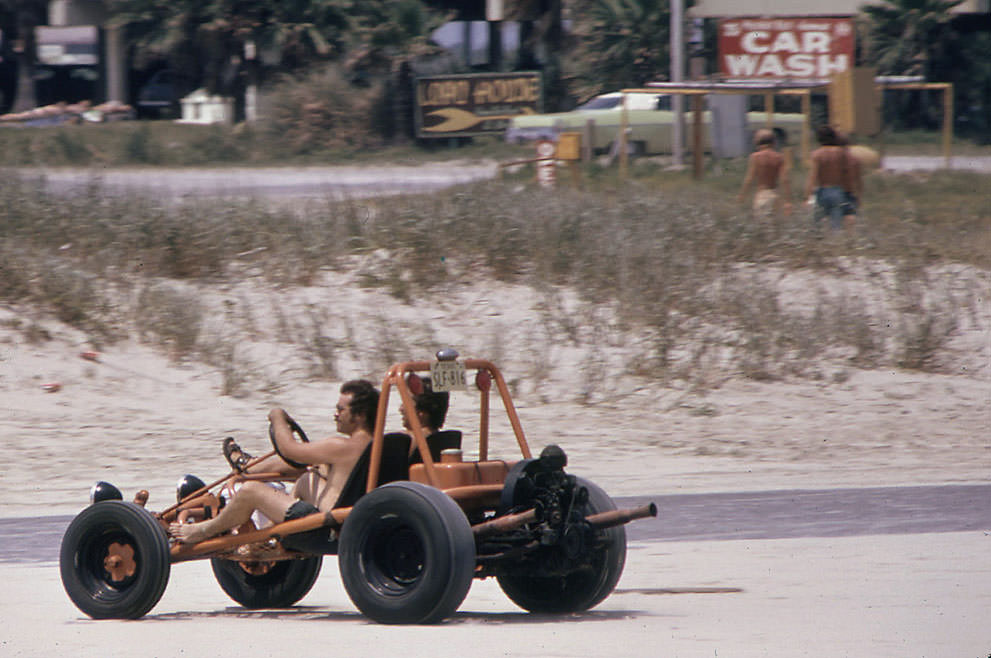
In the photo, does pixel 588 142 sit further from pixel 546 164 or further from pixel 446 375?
pixel 446 375

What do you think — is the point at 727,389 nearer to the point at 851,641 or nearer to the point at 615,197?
the point at 615,197

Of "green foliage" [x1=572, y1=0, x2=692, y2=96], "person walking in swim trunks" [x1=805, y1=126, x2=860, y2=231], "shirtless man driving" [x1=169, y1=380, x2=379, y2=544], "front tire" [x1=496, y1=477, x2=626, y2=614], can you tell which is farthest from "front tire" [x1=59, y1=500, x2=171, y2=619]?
"green foliage" [x1=572, y1=0, x2=692, y2=96]

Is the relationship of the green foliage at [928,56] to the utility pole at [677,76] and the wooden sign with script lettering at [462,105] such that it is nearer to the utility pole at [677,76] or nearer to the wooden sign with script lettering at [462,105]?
the wooden sign with script lettering at [462,105]

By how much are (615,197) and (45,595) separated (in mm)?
13524

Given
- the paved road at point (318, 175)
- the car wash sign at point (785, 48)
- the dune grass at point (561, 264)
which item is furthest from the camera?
the car wash sign at point (785, 48)

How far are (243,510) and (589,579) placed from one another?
1.55 metres

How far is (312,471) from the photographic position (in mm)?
7141

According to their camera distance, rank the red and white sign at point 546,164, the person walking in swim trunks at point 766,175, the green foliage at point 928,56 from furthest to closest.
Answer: the green foliage at point 928,56 → the red and white sign at point 546,164 → the person walking in swim trunks at point 766,175

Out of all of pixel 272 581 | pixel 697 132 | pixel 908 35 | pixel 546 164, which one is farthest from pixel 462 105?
pixel 272 581

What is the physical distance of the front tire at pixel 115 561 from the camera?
7.05 meters

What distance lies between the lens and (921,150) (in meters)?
37.5

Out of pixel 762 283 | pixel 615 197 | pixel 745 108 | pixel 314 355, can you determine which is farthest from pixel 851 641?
pixel 745 108

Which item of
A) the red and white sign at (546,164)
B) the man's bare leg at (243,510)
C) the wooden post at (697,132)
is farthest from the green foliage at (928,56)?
the man's bare leg at (243,510)

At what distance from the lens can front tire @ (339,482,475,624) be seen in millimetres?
6414
